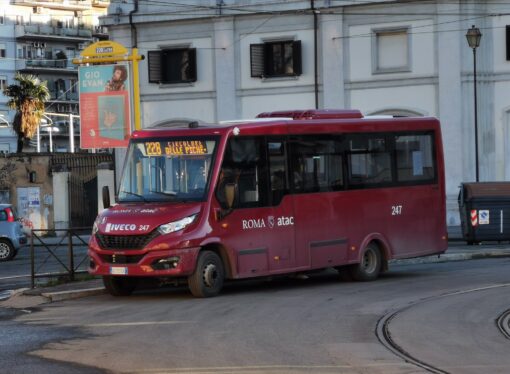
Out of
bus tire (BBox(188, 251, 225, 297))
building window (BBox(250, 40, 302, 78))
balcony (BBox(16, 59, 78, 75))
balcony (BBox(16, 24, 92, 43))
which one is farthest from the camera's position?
balcony (BBox(16, 24, 92, 43))

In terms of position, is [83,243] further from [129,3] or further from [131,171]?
[129,3]

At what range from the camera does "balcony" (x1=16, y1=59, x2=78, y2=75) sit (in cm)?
8144

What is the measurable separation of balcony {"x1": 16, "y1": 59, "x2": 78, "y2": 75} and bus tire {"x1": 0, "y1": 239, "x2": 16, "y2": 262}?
161 ft

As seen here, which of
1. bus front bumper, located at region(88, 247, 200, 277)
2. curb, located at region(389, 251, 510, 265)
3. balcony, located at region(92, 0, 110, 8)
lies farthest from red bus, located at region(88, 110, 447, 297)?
balcony, located at region(92, 0, 110, 8)

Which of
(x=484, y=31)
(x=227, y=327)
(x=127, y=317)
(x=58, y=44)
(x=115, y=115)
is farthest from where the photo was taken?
(x=58, y=44)

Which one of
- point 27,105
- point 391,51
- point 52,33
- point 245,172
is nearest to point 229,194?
point 245,172

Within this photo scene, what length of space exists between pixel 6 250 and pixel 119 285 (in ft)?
54.8

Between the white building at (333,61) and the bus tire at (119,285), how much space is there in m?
25.5

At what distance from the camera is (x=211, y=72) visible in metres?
46.1

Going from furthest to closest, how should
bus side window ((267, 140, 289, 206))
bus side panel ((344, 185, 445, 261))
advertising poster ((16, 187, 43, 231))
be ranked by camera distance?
1. advertising poster ((16, 187, 43, 231))
2. bus side panel ((344, 185, 445, 261))
3. bus side window ((267, 140, 289, 206))

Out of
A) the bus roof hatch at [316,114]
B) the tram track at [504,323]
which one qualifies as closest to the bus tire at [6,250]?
the bus roof hatch at [316,114]

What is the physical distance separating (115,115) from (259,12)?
68.4ft

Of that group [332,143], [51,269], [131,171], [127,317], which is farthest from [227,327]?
[51,269]

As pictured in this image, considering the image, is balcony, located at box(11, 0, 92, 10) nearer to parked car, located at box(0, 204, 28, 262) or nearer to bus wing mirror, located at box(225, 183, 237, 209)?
parked car, located at box(0, 204, 28, 262)
